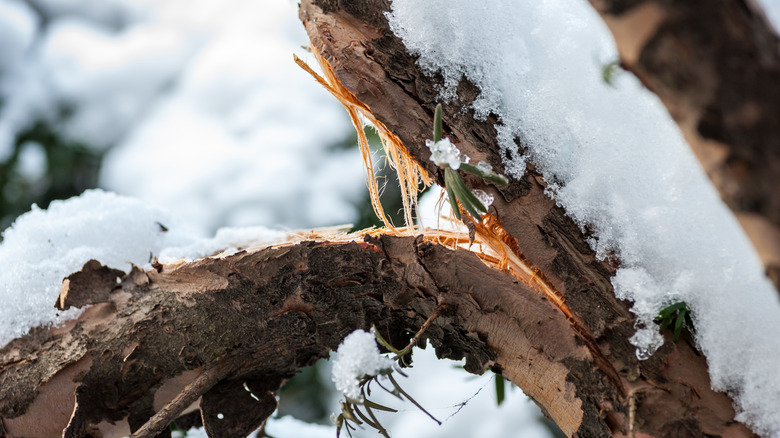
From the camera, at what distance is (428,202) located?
97 cm

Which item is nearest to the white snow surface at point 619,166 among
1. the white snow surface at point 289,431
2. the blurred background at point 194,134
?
the white snow surface at point 289,431

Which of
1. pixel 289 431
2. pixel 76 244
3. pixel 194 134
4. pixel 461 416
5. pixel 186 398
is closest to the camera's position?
pixel 186 398

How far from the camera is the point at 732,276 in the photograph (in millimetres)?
450

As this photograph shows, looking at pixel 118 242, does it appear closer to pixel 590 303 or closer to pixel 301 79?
pixel 590 303

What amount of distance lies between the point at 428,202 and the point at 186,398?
1.73 feet

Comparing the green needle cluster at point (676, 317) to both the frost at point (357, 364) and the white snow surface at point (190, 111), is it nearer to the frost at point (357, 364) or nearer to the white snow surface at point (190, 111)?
the frost at point (357, 364)

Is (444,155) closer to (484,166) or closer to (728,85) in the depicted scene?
(484,166)

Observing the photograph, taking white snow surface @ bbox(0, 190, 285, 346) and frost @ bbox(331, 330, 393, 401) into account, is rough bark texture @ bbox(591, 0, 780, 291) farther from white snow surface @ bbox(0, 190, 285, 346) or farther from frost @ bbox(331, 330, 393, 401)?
white snow surface @ bbox(0, 190, 285, 346)

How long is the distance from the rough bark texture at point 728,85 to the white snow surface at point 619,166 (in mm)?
223

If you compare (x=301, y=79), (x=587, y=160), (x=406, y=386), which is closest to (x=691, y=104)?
(x=587, y=160)

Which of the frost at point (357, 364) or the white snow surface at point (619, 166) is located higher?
the white snow surface at point (619, 166)

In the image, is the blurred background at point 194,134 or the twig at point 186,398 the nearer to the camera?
the twig at point 186,398

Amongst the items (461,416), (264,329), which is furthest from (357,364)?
(461,416)

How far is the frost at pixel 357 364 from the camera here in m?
0.48
